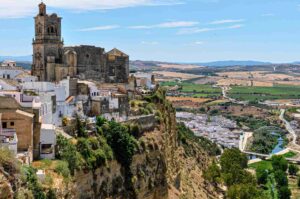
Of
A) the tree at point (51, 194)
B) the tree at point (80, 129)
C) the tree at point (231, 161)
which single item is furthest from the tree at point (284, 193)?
the tree at point (51, 194)

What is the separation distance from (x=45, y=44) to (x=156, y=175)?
58.0 feet

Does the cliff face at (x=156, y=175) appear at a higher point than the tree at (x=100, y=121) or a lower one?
lower

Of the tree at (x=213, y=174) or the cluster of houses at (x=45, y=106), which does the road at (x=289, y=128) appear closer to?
the tree at (x=213, y=174)

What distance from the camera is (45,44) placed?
49.8 meters

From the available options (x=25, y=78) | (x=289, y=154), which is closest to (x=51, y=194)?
(x=25, y=78)

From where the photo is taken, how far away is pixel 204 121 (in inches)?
5965

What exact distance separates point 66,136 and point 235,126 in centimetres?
11997

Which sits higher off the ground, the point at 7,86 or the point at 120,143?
the point at 7,86

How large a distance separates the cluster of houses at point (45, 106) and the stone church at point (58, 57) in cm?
247

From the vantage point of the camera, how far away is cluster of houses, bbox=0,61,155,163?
2714 cm

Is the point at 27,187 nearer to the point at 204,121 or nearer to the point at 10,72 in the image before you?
the point at 10,72

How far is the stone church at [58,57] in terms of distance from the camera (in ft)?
162

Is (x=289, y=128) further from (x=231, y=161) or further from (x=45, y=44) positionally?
(x=45, y=44)

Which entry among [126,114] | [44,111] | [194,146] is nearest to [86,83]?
[126,114]
